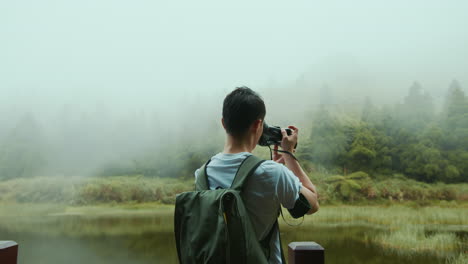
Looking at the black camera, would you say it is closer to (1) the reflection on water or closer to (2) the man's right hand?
(2) the man's right hand

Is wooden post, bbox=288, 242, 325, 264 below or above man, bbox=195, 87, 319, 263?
below

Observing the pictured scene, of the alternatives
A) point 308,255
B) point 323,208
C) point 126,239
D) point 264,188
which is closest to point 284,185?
point 264,188

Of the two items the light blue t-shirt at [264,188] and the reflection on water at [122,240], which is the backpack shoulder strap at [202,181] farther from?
the reflection on water at [122,240]

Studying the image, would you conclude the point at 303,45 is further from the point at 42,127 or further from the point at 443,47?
the point at 42,127

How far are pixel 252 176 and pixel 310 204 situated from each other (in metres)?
0.16

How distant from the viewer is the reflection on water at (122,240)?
3652 mm

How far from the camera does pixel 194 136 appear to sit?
5457 millimetres

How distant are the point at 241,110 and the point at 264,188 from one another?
0.64 feet

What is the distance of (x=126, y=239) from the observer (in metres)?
4.44

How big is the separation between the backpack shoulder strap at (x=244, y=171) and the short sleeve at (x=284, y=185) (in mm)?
28

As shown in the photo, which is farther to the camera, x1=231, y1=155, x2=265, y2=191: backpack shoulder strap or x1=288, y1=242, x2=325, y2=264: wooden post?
x1=288, y1=242, x2=325, y2=264: wooden post

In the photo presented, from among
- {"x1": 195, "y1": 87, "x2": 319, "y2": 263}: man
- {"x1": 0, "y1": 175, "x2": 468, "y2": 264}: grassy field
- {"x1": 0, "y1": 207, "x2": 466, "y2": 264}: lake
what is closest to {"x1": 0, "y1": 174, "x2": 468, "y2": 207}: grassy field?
{"x1": 0, "y1": 175, "x2": 468, "y2": 264}: grassy field

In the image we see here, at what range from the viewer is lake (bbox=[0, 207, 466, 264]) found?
3618mm

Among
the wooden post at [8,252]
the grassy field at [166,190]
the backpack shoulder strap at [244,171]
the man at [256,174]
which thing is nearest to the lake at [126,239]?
the grassy field at [166,190]
